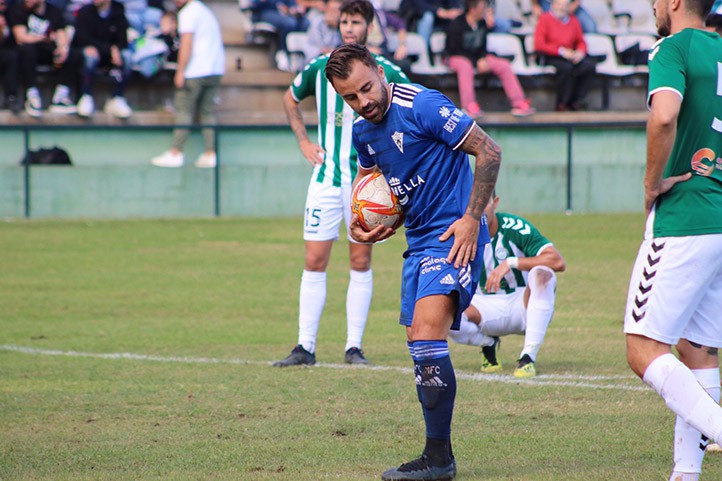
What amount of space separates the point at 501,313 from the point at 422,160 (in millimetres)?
2560

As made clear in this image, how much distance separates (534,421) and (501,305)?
1.58m

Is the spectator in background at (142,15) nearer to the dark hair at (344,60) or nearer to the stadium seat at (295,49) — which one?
the stadium seat at (295,49)

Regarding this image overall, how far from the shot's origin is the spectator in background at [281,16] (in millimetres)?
19203

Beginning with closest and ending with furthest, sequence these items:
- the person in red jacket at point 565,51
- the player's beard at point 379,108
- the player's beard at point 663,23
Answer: the player's beard at point 663,23 → the player's beard at point 379,108 → the person in red jacket at point 565,51

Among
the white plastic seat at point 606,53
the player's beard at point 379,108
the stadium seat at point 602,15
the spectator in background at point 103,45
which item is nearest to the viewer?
the player's beard at point 379,108

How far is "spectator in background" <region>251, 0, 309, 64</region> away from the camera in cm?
1920

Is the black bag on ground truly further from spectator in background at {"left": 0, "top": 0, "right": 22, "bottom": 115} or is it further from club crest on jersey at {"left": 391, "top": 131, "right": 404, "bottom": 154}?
club crest on jersey at {"left": 391, "top": 131, "right": 404, "bottom": 154}

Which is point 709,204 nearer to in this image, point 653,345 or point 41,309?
point 653,345

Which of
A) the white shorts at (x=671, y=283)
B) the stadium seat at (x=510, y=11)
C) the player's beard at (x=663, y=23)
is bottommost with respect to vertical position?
the white shorts at (x=671, y=283)

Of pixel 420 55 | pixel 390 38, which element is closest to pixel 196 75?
pixel 390 38

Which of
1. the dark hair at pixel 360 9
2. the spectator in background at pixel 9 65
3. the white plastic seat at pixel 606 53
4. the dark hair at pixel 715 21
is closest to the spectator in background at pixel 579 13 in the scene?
the white plastic seat at pixel 606 53

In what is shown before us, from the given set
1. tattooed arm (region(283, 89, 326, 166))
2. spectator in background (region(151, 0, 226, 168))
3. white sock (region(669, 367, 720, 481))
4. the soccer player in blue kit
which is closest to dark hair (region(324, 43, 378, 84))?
the soccer player in blue kit

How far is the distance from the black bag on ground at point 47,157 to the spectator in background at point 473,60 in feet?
21.0

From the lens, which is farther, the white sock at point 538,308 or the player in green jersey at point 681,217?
the white sock at point 538,308
